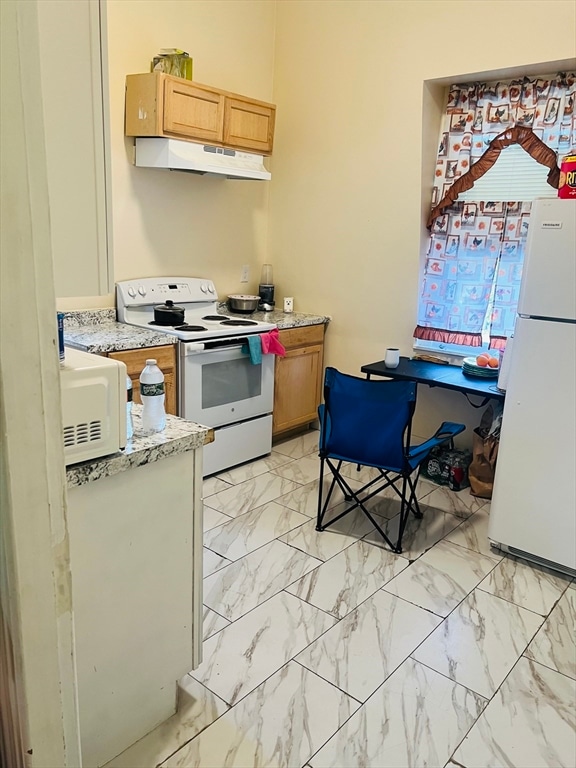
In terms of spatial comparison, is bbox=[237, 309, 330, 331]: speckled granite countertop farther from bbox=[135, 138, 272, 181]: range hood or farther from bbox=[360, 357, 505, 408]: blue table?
bbox=[135, 138, 272, 181]: range hood

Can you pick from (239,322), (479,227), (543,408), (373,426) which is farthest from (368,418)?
(479,227)

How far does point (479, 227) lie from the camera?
3.70m

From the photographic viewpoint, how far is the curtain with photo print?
337 centimetres

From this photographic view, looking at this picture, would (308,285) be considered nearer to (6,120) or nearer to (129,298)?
(129,298)

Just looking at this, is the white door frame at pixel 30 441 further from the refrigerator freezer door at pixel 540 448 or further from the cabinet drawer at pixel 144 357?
the refrigerator freezer door at pixel 540 448

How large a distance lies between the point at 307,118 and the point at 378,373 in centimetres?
203

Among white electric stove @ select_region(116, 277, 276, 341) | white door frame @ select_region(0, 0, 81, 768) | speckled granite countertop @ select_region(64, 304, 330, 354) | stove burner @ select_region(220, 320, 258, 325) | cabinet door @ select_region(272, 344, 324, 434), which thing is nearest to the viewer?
white door frame @ select_region(0, 0, 81, 768)

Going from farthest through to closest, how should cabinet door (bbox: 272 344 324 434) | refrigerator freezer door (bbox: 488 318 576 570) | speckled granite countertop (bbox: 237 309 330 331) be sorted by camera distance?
cabinet door (bbox: 272 344 324 434) < speckled granite countertop (bbox: 237 309 330 331) < refrigerator freezer door (bbox: 488 318 576 570)

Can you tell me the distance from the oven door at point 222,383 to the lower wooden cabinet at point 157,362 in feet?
0.16

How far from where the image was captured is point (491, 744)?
180 centimetres

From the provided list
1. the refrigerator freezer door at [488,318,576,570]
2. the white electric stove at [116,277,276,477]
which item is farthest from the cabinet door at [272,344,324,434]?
the refrigerator freezer door at [488,318,576,570]

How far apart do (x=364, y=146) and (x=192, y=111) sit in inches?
48.6

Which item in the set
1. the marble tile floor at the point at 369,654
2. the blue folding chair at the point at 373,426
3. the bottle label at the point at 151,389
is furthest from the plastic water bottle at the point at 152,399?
the blue folding chair at the point at 373,426

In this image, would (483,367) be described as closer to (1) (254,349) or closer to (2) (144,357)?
(1) (254,349)
